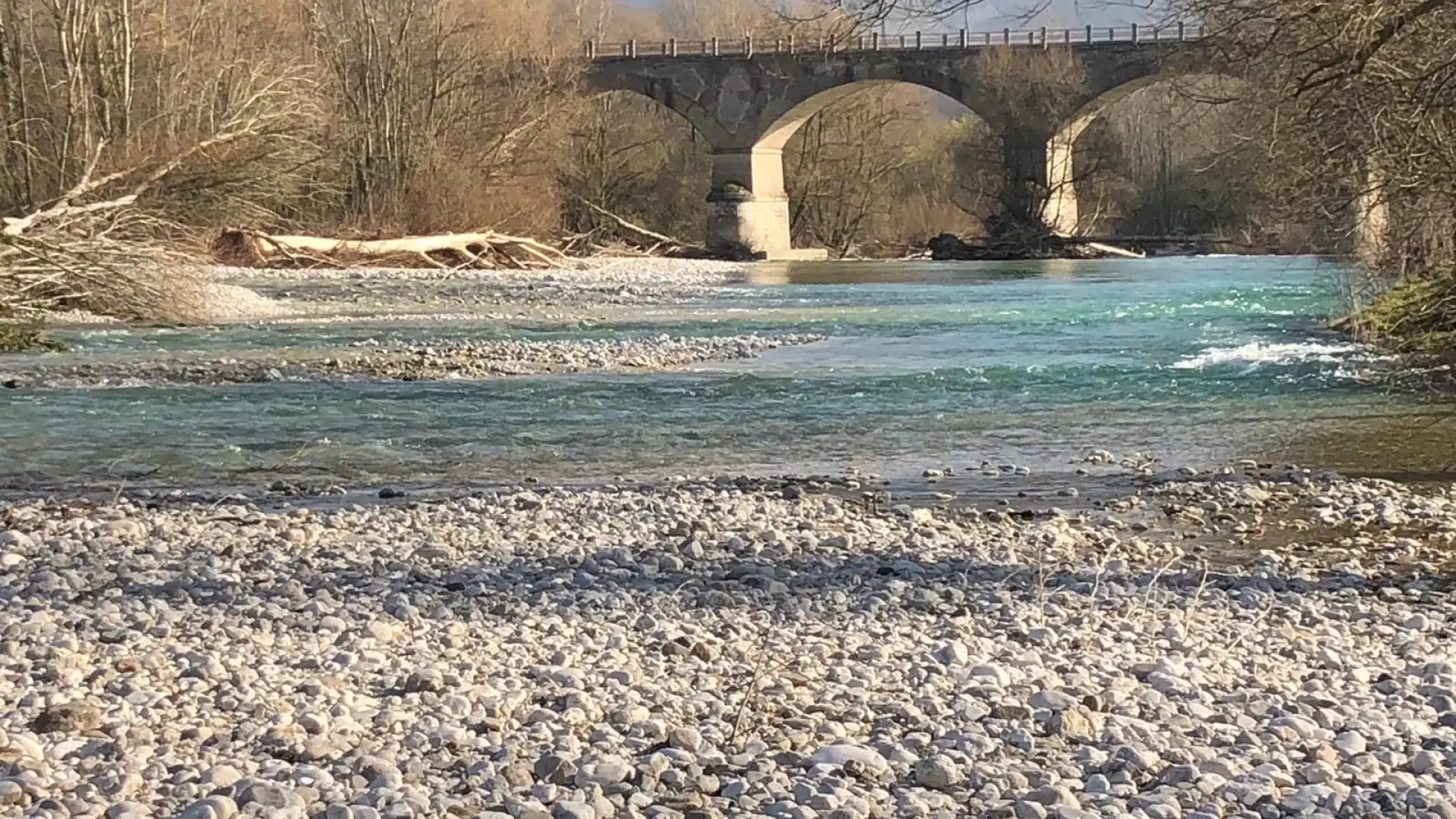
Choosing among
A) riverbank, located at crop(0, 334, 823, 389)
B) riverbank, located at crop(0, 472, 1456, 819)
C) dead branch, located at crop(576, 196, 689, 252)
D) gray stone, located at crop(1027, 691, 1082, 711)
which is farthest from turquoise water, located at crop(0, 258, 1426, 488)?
dead branch, located at crop(576, 196, 689, 252)

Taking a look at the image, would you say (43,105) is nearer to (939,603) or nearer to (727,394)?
(727,394)

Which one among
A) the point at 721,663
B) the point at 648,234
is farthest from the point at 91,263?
the point at 648,234

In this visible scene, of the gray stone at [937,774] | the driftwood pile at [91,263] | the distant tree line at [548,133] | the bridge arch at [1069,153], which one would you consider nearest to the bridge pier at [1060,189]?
the bridge arch at [1069,153]

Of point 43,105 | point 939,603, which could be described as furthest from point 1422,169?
point 43,105

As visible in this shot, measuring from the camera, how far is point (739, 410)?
11805 mm

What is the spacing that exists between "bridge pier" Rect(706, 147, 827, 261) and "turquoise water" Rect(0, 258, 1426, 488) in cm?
2922

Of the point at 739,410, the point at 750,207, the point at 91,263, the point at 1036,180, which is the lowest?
the point at 739,410

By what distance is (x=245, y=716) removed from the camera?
3.96 metres

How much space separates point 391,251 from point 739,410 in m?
18.6

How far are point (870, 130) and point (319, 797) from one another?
5243cm

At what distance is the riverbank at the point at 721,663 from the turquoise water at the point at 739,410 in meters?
1.99

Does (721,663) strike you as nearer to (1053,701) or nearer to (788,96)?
(1053,701)

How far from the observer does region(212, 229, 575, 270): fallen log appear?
26.5 m

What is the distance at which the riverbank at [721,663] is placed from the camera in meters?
3.52
